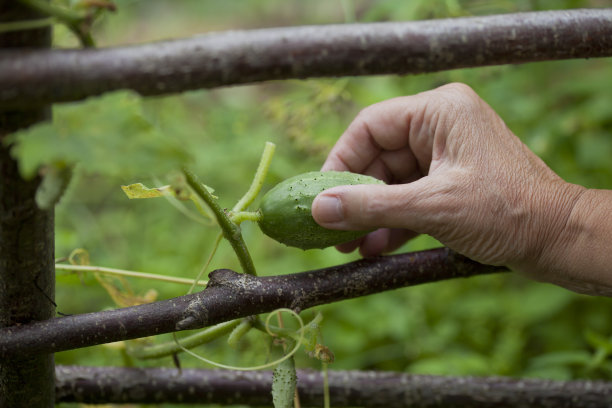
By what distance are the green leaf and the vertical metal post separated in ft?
0.34

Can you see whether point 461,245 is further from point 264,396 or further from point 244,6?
point 244,6

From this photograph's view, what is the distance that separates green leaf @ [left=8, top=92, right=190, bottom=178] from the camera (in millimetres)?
942

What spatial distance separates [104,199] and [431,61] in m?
4.31

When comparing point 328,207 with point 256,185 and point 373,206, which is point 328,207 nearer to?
point 373,206

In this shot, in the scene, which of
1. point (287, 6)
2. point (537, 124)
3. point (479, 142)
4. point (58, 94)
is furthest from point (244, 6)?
point (58, 94)

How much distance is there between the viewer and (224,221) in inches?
55.0

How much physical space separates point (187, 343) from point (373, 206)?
2.00 ft

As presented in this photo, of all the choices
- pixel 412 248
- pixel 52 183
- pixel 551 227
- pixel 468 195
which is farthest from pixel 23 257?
pixel 412 248

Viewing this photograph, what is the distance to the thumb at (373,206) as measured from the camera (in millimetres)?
1427

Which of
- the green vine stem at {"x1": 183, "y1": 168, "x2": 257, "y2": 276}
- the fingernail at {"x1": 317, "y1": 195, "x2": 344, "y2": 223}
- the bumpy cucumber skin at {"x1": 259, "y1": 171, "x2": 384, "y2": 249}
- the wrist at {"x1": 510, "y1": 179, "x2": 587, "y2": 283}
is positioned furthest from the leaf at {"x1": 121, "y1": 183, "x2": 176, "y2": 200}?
the wrist at {"x1": 510, "y1": 179, "x2": 587, "y2": 283}

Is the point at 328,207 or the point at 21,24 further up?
the point at 21,24

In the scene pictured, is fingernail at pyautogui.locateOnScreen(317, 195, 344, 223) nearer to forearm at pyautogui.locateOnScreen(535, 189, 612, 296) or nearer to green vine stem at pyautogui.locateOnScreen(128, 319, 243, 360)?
Result: green vine stem at pyautogui.locateOnScreen(128, 319, 243, 360)

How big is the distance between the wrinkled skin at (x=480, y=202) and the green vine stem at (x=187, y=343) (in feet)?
1.30

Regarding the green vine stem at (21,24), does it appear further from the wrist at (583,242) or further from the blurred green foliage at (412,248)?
the wrist at (583,242)
